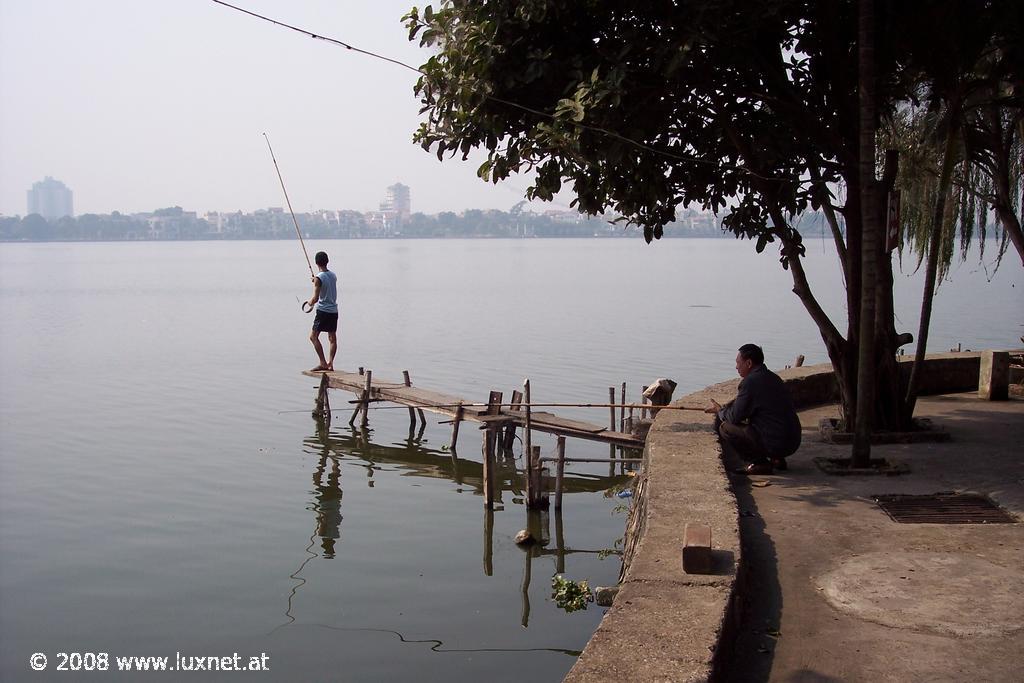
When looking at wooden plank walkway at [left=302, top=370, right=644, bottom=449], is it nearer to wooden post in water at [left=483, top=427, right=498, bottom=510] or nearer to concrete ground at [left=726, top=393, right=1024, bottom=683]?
wooden post in water at [left=483, top=427, right=498, bottom=510]

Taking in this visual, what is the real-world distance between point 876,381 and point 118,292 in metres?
62.7

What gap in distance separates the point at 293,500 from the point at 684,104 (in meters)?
8.55

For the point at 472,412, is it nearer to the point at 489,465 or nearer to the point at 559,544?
the point at 489,465

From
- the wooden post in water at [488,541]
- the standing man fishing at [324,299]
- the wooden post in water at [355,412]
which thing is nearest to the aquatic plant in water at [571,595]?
the wooden post in water at [488,541]

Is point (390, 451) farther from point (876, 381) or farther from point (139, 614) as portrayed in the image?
point (876, 381)

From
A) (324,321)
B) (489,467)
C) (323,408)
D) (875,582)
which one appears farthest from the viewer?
(323,408)

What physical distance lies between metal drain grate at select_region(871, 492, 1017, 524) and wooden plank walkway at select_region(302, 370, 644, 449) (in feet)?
18.8

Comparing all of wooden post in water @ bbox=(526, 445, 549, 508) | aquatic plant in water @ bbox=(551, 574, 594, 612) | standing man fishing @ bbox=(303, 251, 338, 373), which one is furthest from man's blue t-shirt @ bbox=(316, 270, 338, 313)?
aquatic plant in water @ bbox=(551, 574, 594, 612)

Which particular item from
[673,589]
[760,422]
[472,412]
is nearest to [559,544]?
[472,412]

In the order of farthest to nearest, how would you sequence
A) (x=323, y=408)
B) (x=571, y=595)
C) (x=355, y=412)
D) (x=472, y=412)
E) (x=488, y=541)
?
1. (x=323, y=408)
2. (x=355, y=412)
3. (x=472, y=412)
4. (x=488, y=541)
5. (x=571, y=595)

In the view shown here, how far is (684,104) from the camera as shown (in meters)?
10.7

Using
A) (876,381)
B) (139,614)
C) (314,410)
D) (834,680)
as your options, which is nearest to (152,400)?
(314,410)

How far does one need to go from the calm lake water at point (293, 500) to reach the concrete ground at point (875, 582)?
8.86ft

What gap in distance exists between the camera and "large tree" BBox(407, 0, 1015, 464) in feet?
32.0
